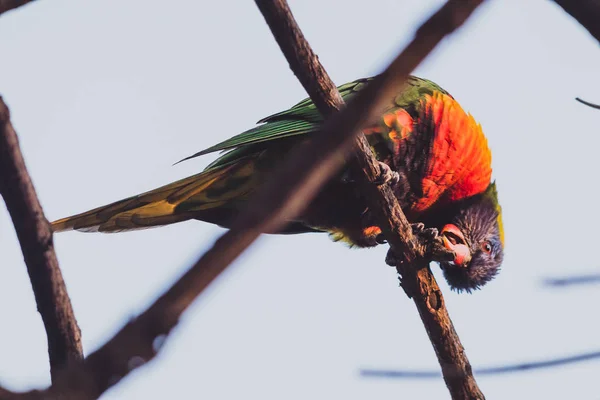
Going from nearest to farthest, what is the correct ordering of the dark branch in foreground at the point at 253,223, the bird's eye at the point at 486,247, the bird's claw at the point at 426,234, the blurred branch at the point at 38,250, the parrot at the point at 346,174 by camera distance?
the dark branch in foreground at the point at 253,223 → the blurred branch at the point at 38,250 → the bird's claw at the point at 426,234 → the parrot at the point at 346,174 → the bird's eye at the point at 486,247

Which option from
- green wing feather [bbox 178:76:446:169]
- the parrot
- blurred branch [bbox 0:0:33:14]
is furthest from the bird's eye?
blurred branch [bbox 0:0:33:14]

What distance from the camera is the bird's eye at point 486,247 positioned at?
15.0 ft

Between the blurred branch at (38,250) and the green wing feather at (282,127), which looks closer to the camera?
the blurred branch at (38,250)

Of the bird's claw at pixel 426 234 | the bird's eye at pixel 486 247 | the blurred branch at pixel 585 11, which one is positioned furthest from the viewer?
the bird's eye at pixel 486 247

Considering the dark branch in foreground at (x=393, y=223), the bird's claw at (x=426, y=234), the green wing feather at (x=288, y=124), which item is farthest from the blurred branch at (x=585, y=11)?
the green wing feather at (x=288, y=124)

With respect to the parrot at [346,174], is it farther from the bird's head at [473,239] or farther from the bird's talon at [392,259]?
the bird's talon at [392,259]

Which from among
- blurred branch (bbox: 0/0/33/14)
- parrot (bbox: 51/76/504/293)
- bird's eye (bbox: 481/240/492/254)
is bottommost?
bird's eye (bbox: 481/240/492/254)

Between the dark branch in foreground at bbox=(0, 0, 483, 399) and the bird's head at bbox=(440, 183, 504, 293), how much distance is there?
363 cm

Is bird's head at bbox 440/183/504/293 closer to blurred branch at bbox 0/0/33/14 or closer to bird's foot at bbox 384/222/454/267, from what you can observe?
bird's foot at bbox 384/222/454/267

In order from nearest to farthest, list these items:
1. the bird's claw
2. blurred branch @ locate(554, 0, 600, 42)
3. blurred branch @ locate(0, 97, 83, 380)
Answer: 1. blurred branch @ locate(554, 0, 600, 42)
2. blurred branch @ locate(0, 97, 83, 380)
3. the bird's claw

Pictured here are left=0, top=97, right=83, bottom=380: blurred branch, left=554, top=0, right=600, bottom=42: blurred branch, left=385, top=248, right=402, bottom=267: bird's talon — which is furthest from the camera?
left=385, top=248, right=402, bottom=267: bird's talon

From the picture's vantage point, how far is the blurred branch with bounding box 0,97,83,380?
1153 mm

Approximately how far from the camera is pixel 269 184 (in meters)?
0.74

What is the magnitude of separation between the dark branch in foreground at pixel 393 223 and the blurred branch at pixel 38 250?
0.76 metres
